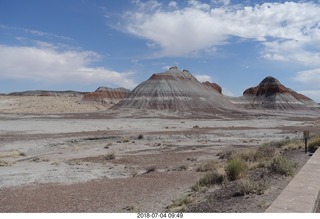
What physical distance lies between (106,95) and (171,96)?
39521 millimetres

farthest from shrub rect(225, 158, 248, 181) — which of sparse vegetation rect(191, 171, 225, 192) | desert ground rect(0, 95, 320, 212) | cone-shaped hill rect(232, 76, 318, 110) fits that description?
cone-shaped hill rect(232, 76, 318, 110)

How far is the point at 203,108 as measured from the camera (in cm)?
11462

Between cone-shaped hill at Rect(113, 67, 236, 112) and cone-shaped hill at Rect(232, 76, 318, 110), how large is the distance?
3180 cm

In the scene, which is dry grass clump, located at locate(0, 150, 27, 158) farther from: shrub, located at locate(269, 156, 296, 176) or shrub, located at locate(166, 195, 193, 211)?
shrub, located at locate(269, 156, 296, 176)

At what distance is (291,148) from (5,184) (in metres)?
13.6

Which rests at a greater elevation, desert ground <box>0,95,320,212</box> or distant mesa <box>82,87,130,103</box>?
distant mesa <box>82,87,130,103</box>

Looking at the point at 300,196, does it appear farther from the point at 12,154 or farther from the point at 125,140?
the point at 125,140

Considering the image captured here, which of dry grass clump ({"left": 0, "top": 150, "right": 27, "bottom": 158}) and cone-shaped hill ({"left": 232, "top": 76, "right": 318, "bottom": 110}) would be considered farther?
cone-shaped hill ({"left": 232, "top": 76, "right": 318, "bottom": 110})

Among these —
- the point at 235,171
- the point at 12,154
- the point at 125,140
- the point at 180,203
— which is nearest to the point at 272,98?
the point at 125,140

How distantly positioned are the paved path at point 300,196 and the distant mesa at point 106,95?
13410 cm

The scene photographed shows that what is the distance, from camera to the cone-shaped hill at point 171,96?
115 meters

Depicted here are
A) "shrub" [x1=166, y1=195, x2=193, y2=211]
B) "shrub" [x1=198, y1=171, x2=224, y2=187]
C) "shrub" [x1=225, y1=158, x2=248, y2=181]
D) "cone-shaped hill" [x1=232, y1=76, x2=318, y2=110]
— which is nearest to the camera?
"shrub" [x1=166, y1=195, x2=193, y2=211]

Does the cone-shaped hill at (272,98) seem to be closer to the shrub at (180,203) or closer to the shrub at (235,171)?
the shrub at (235,171)

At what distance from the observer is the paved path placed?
264 inches
